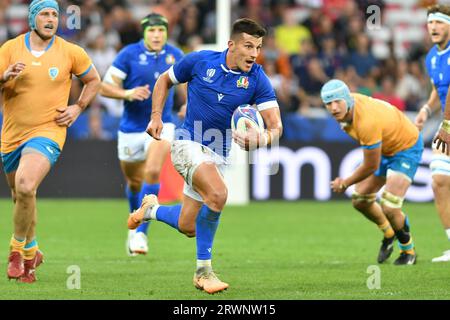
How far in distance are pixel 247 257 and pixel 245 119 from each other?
3.31 meters

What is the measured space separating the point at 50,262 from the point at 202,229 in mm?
2673

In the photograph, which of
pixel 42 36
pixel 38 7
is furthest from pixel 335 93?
pixel 38 7

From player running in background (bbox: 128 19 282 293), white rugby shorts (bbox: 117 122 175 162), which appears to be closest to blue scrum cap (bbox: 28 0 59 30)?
player running in background (bbox: 128 19 282 293)

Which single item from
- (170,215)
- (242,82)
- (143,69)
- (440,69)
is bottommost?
(170,215)

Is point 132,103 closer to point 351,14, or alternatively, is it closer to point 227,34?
point 227,34

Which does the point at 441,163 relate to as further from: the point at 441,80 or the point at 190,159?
the point at 190,159

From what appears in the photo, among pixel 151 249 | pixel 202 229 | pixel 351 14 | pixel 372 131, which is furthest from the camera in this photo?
pixel 351 14

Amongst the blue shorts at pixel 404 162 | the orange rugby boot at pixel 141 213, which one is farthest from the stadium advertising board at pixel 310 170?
the orange rugby boot at pixel 141 213

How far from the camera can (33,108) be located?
9172mm

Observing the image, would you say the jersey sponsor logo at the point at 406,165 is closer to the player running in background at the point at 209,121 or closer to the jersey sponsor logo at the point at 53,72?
the player running in background at the point at 209,121

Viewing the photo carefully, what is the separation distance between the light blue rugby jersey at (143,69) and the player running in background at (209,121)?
316 centimetres

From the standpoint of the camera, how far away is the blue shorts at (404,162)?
11.0 meters
